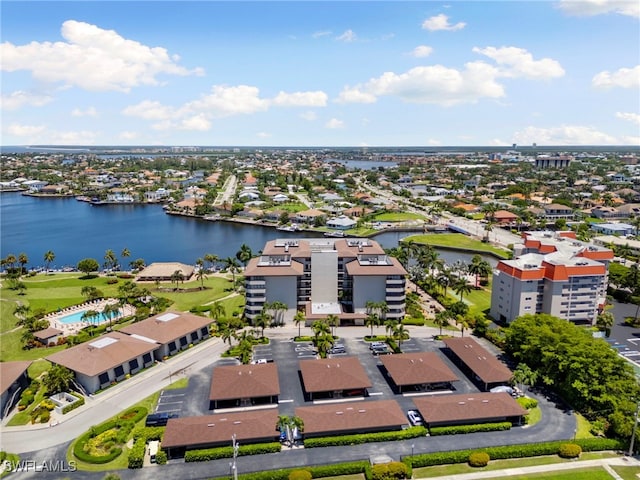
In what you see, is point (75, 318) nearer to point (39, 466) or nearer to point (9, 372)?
point (9, 372)

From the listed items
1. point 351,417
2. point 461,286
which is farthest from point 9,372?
point 461,286

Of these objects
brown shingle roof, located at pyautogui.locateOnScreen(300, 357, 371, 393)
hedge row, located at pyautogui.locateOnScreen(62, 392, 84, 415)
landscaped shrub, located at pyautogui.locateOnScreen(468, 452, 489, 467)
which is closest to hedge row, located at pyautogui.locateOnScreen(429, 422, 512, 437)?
Answer: landscaped shrub, located at pyautogui.locateOnScreen(468, 452, 489, 467)

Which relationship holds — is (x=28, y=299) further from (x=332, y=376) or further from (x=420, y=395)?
(x=420, y=395)

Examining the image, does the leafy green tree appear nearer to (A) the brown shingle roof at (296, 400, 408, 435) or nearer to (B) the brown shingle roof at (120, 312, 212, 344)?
(B) the brown shingle roof at (120, 312, 212, 344)

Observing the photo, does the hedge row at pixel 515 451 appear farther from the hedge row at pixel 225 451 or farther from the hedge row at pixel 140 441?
the hedge row at pixel 140 441

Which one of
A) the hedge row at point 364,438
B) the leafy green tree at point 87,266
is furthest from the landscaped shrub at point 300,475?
the leafy green tree at point 87,266

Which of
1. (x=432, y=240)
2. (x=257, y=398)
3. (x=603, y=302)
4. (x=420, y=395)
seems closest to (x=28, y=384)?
(x=257, y=398)
